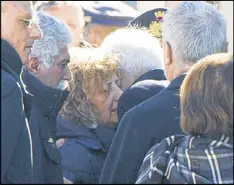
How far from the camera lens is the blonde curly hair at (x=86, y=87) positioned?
12.6 feet

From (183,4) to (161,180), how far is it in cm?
109

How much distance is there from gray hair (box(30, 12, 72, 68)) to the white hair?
0.85ft

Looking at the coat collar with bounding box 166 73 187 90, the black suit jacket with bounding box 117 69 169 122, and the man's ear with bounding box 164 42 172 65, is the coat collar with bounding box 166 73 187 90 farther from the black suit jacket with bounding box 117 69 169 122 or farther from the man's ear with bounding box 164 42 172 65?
the black suit jacket with bounding box 117 69 169 122

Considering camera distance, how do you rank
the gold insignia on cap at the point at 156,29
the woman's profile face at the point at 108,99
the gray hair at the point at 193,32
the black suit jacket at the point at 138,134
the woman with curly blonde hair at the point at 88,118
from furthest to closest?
the gold insignia on cap at the point at 156,29 → the woman's profile face at the point at 108,99 → the woman with curly blonde hair at the point at 88,118 → the gray hair at the point at 193,32 → the black suit jacket at the point at 138,134

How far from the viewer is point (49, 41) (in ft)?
13.0

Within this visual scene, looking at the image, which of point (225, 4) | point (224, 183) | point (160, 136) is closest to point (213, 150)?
point (224, 183)

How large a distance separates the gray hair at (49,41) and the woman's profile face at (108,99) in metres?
0.31

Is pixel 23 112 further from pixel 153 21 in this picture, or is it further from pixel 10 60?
pixel 153 21

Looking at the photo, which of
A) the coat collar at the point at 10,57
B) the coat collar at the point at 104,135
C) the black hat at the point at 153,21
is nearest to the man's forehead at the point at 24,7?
the coat collar at the point at 10,57

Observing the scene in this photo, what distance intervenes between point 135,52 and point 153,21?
0.90 metres

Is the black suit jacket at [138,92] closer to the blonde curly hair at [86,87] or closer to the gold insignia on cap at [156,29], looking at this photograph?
the blonde curly hair at [86,87]

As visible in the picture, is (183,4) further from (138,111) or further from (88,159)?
(88,159)

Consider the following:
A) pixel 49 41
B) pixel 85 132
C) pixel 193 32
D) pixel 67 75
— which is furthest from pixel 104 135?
pixel 193 32

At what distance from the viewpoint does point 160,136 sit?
3.15m
